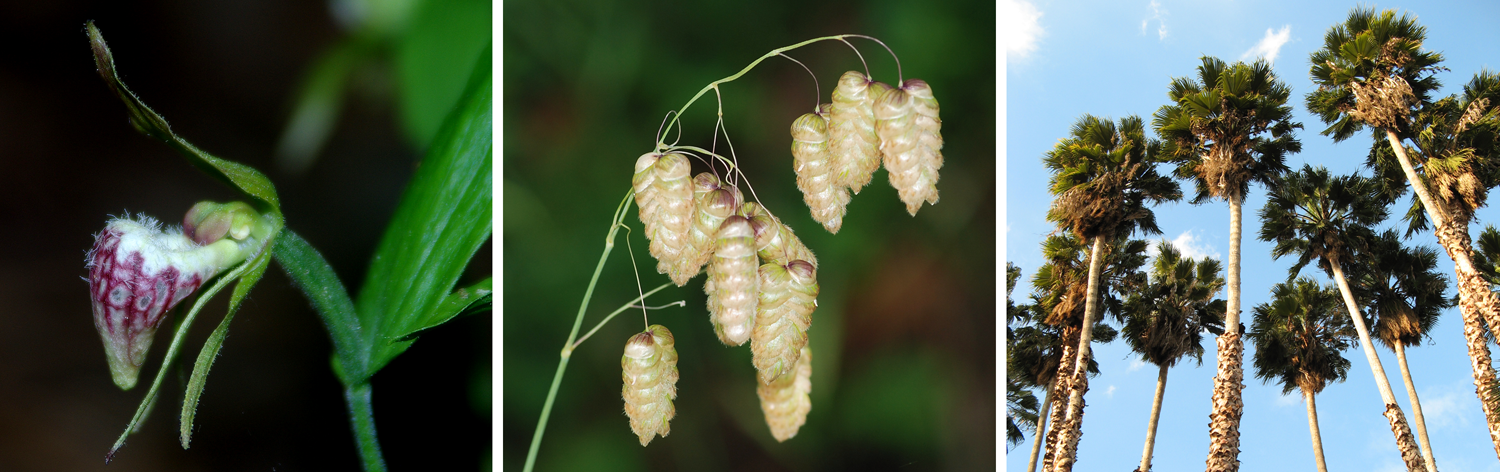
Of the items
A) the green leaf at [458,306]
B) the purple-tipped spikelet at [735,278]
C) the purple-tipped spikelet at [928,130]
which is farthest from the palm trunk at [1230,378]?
the green leaf at [458,306]

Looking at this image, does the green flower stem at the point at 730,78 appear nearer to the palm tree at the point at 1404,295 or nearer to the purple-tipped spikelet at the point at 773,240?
the purple-tipped spikelet at the point at 773,240

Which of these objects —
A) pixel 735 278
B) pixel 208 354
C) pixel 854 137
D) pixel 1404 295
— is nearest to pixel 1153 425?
pixel 1404 295

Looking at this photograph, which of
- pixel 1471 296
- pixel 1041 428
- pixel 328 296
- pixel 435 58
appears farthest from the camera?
pixel 1041 428

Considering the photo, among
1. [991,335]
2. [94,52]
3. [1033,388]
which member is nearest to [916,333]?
[991,335]

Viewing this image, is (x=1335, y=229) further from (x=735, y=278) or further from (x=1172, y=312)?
(x=735, y=278)

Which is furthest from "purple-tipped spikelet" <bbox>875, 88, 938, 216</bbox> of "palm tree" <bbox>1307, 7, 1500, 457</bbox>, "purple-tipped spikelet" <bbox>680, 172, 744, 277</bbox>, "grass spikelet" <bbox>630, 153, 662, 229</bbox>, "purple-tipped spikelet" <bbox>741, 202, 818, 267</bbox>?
"palm tree" <bbox>1307, 7, 1500, 457</bbox>

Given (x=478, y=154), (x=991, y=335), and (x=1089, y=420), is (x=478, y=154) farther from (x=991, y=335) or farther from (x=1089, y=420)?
(x=1089, y=420)
